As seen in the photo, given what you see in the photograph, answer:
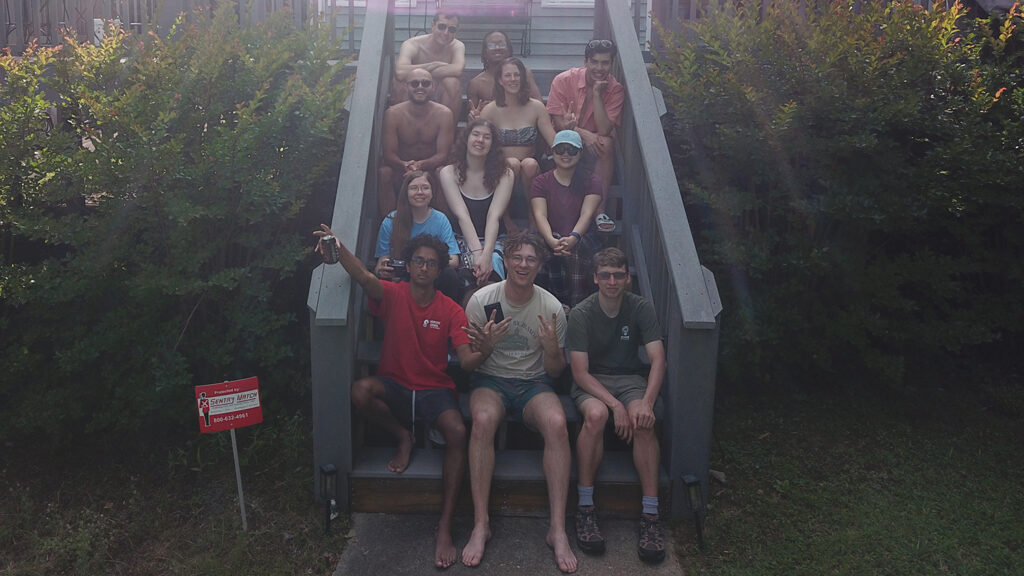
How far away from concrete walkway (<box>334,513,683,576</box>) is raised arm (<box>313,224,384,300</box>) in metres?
1.07

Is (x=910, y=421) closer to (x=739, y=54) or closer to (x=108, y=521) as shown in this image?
(x=739, y=54)

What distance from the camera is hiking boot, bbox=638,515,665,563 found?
369 centimetres

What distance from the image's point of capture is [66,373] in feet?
14.6

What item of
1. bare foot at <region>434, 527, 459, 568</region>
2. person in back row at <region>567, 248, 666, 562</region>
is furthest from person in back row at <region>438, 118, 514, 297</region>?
bare foot at <region>434, 527, 459, 568</region>

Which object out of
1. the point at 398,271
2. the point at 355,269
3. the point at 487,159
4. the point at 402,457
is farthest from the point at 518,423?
the point at 487,159

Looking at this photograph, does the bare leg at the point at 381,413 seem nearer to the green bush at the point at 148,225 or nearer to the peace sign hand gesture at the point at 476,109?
the green bush at the point at 148,225

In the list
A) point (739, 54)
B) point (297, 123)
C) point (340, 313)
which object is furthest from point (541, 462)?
point (739, 54)

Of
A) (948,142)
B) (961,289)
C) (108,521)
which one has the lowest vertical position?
→ (108,521)

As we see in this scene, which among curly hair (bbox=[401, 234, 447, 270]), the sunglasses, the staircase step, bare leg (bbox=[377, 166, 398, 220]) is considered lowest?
the staircase step

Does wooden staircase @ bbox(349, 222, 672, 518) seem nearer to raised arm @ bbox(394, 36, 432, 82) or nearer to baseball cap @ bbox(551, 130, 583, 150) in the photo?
baseball cap @ bbox(551, 130, 583, 150)

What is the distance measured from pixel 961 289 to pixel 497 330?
3.01m

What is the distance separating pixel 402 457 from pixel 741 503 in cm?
171

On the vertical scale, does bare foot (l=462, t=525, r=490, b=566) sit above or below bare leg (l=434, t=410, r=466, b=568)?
below

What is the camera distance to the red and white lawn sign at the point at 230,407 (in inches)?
149
